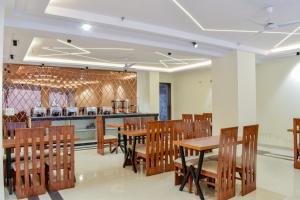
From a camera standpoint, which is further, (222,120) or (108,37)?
(222,120)

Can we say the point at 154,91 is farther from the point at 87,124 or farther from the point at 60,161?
the point at 60,161

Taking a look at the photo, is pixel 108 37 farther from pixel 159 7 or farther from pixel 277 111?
pixel 277 111

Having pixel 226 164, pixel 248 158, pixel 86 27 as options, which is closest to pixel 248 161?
pixel 248 158

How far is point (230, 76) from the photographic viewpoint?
5.78m

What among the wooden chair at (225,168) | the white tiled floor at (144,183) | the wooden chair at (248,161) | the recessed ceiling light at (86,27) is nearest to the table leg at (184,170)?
the white tiled floor at (144,183)

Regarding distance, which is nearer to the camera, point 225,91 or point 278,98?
point 225,91

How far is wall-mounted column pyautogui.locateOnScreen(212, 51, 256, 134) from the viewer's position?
5.64 m

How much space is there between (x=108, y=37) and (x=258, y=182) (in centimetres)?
346

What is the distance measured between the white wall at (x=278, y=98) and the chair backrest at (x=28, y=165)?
6146mm

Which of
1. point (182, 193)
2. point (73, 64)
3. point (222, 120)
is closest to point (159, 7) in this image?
point (182, 193)

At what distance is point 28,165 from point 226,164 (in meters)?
2.63

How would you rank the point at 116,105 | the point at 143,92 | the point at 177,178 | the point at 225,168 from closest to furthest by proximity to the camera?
the point at 225,168 → the point at 177,178 → the point at 116,105 → the point at 143,92

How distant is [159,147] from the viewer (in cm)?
423

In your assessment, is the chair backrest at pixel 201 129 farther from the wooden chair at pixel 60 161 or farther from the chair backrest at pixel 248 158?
the wooden chair at pixel 60 161
